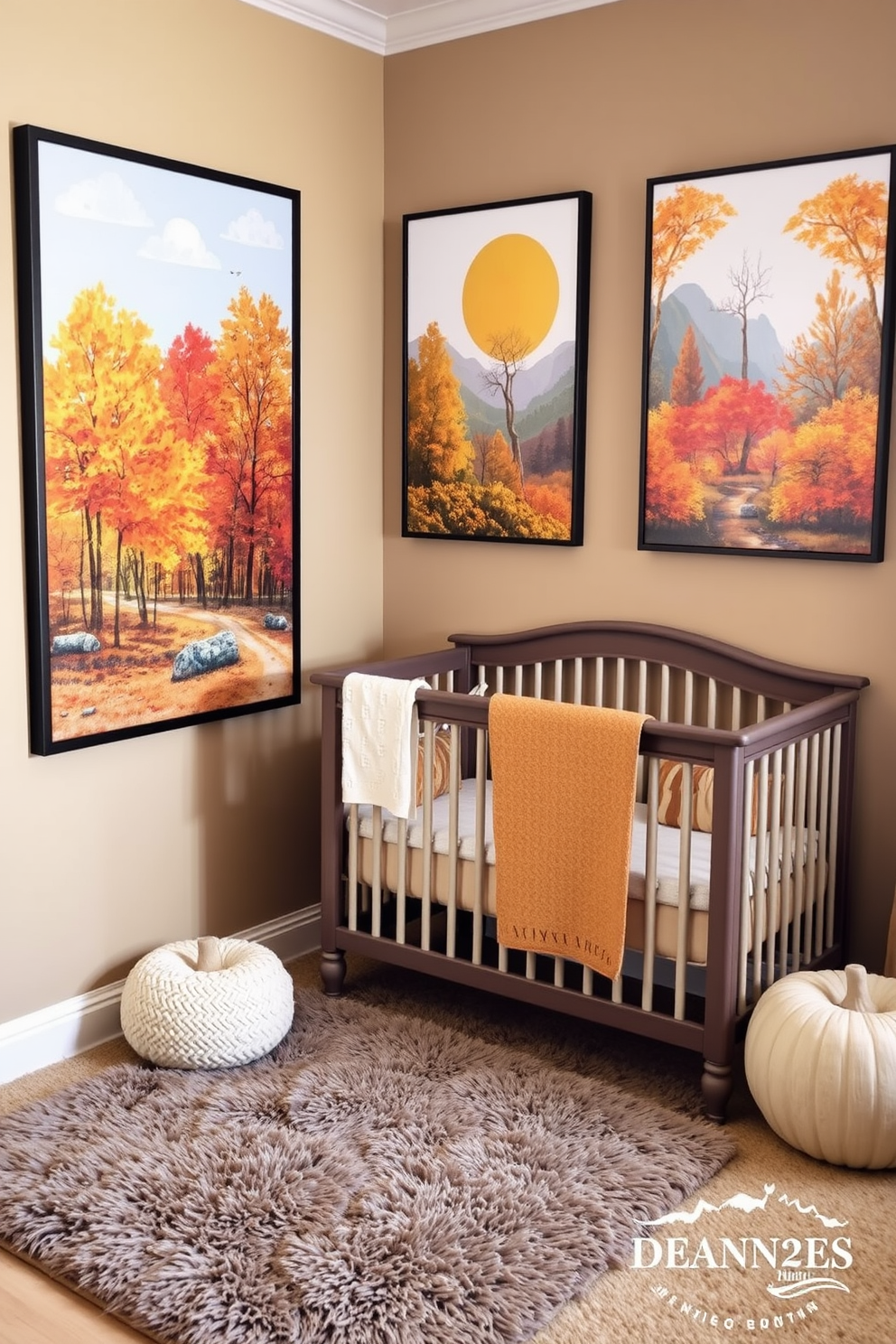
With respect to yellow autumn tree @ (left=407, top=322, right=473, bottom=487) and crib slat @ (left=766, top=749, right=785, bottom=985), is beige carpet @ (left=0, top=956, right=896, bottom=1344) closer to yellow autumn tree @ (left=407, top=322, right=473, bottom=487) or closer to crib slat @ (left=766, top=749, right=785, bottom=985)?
crib slat @ (left=766, top=749, right=785, bottom=985)

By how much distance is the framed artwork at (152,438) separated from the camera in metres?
2.64

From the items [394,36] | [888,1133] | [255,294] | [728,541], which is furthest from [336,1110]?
[394,36]

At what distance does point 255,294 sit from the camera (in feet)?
10.1

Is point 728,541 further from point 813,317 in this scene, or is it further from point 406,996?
point 406,996

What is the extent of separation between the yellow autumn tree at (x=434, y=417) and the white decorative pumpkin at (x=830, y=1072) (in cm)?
164

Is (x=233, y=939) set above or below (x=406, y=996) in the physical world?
above

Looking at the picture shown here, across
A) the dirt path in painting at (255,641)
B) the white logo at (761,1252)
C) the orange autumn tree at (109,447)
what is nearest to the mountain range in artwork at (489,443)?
the dirt path in painting at (255,641)

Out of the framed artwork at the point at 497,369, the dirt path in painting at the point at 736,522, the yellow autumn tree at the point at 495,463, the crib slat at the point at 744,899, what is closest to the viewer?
the crib slat at the point at 744,899

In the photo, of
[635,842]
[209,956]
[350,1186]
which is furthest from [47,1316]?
[635,842]

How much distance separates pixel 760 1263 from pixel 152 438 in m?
2.01

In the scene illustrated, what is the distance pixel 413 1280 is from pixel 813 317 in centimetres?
207

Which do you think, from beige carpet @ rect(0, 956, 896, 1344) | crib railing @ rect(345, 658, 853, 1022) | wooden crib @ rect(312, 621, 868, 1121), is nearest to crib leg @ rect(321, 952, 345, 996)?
wooden crib @ rect(312, 621, 868, 1121)

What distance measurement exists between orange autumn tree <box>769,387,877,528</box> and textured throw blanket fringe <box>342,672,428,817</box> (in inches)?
36.5

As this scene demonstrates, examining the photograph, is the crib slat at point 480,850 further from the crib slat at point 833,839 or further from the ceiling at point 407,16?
the ceiling at point 407,16
